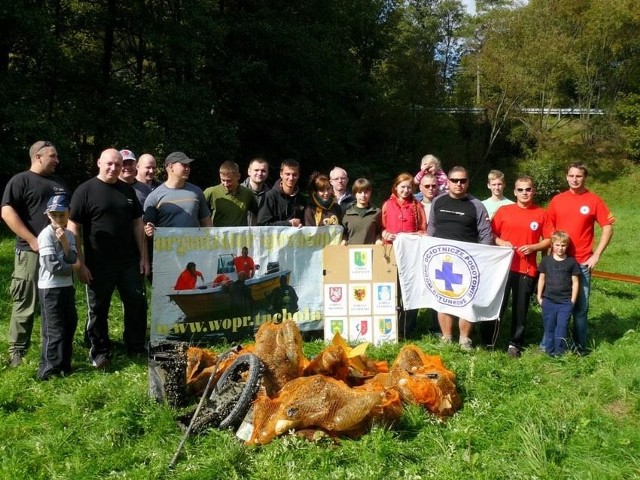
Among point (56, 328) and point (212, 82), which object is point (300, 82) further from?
point (56, 328)

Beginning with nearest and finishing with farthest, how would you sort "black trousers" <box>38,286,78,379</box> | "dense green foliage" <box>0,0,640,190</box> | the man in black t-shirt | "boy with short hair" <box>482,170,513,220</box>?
1. "black trousers" <box>38,286,78,379</box>
2. the man in black t-shirt
3. "boy with short hair" <box>482,170,513,220</box>
4. "dense green foliage" <box>0,0,640,190</box>

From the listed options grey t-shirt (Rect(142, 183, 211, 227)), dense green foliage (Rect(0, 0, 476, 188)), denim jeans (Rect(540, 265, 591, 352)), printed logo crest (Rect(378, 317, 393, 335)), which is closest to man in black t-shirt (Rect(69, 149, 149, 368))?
grey t-shirt (Rect(142, 183, 211, 227))

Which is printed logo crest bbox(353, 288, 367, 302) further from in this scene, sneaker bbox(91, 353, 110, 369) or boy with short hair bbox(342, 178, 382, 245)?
sneaker bbox(91, 353, 110, 369)

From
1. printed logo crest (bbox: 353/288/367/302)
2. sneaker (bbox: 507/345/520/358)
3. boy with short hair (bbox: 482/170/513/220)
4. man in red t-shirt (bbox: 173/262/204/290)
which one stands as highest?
boy with short hair (bbox: 482/170/513/220)

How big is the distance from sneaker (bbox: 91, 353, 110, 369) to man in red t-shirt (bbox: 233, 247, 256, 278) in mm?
1706

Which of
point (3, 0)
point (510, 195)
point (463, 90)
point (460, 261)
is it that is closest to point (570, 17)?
point (463, 90)

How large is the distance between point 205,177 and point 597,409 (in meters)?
18.9

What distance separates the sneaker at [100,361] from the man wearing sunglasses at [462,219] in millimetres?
3763

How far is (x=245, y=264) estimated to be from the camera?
6.77 m

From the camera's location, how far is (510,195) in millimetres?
25562

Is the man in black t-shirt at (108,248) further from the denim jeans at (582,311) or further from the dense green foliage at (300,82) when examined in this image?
the dense green foliage at (300,82)

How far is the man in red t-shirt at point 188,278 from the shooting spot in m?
6.50

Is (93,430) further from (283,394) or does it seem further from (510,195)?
(510,195)

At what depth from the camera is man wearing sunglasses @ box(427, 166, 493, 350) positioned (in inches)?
251
